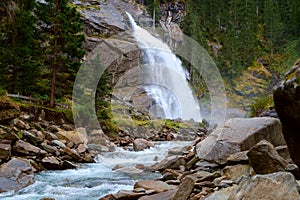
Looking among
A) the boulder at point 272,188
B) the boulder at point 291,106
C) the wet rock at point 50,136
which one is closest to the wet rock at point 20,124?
the wet rock at point 50,136

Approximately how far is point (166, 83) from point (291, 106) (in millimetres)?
31978

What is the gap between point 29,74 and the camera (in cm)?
1786

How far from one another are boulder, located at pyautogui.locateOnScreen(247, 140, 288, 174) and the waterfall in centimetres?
2521

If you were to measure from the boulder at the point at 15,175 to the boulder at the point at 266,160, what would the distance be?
6291 mm

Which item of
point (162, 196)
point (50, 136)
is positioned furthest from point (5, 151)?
point (162, 196)

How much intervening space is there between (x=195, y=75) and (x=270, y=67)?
16.5m

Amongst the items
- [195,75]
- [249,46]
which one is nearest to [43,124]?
[195,75]

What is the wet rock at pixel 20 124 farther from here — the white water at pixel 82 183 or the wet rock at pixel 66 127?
the wet rock at pixel 66 127

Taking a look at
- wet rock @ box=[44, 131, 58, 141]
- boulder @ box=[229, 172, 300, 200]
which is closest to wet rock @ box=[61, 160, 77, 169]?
wet rock @ box=[44, 131, 58, 141]

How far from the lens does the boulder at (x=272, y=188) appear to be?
4133 millimetres

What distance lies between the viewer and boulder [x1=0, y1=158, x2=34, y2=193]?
27.4 feet

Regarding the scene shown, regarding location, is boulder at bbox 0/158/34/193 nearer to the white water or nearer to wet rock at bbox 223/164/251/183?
the white water

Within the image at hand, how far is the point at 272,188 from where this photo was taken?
4250 mm

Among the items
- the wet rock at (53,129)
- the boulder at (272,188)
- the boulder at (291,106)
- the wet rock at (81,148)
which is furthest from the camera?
the wet rock at (53,129)
